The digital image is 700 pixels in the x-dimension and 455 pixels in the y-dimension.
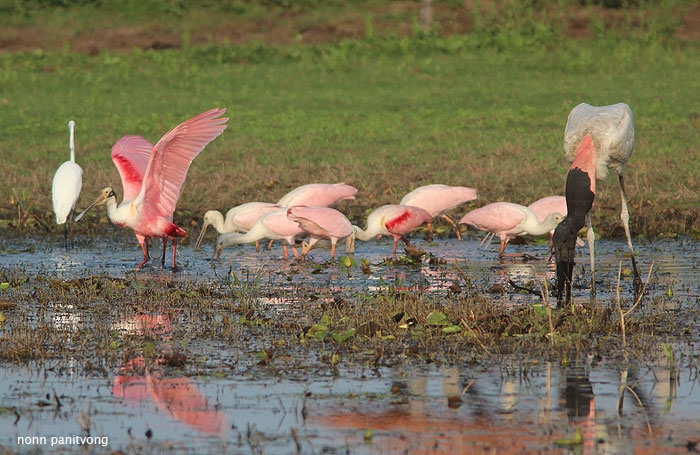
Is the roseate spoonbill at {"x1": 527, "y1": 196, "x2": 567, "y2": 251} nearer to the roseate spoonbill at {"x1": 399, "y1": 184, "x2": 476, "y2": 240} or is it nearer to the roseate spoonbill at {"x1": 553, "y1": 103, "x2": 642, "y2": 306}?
the roseate spoonbill at {"x1": 399, "y1": 184, "x2": 476, "y2": 240}

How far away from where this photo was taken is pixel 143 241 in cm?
1006

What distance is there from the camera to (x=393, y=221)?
10.3 metres

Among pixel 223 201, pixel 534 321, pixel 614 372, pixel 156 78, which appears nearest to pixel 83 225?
pixel 223 201

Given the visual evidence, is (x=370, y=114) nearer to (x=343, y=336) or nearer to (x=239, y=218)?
(x=239, y=218)

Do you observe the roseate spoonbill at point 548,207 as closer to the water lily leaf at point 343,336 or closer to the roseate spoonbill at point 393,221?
the roseate spoonbill at point 393,221

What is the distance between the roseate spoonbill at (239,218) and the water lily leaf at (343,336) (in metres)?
4.54

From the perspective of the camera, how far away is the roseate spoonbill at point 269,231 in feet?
32.8

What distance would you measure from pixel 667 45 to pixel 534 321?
691 inches

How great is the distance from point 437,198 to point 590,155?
2.80 meters

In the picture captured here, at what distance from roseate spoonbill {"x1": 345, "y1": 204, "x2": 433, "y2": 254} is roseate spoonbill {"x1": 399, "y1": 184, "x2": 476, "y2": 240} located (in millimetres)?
293

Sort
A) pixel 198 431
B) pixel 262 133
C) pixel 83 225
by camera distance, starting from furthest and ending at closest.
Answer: pixel 262 133 → pixel 83 225 → pixel 198 431

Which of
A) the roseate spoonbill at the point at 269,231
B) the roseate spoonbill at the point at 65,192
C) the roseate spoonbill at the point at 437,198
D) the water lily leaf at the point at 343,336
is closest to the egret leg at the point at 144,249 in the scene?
the roseate spoonbill at the point at 269,231

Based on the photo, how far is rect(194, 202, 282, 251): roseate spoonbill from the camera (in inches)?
416

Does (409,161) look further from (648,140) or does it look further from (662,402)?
(662,402)
